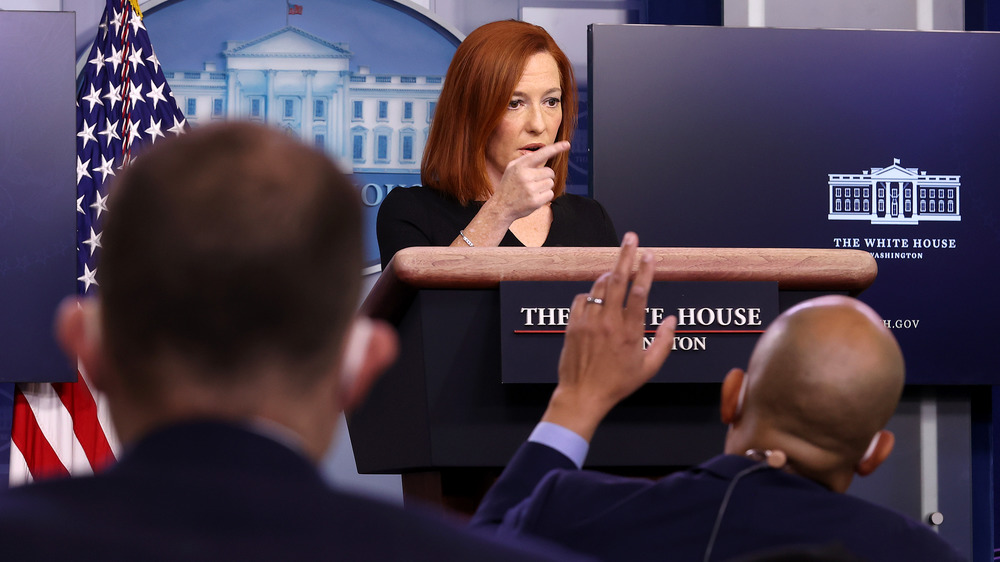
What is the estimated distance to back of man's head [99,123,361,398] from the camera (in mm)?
547

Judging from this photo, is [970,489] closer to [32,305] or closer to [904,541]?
[904,541]

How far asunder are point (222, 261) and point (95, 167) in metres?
3.90

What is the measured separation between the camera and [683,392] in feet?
5.70

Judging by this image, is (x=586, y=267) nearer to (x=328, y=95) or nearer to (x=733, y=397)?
(x=733, y=397)

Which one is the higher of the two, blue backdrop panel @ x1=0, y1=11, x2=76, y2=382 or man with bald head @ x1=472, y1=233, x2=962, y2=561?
blue backdrop panel @ x1=0, y1=11, x2=76, y2=382

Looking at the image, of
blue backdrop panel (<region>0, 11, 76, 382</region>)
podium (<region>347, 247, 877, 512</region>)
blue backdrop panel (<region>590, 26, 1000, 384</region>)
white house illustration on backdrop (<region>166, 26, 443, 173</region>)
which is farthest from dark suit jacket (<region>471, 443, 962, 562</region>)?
white house illustration on backdrop (<region>166, 26, 443, 173</region>)

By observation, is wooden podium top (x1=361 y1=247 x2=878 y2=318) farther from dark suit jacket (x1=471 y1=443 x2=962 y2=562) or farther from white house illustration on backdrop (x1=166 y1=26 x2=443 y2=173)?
white house illustration on backdrop (x1=166 y1=26 x2=443 y2=173)

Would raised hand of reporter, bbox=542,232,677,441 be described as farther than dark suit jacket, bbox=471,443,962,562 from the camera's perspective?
Yes

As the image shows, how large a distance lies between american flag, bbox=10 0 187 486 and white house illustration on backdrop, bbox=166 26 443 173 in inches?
17.0

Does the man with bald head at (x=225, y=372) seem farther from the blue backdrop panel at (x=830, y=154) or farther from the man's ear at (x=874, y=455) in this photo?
the blue backdrop panel at (x=830, y=154)

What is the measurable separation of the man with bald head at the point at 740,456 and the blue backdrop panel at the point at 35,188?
298 centimetres

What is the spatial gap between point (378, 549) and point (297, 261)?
154 millimetres

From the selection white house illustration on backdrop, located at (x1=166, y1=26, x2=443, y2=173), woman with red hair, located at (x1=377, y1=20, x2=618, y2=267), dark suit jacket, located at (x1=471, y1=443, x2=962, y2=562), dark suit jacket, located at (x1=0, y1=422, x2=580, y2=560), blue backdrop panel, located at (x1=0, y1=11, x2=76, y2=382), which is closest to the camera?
dark suit jacket, located at (x1=0, y1=422, x2=580, y2=560)

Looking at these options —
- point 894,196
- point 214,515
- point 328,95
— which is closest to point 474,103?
point 894,196
